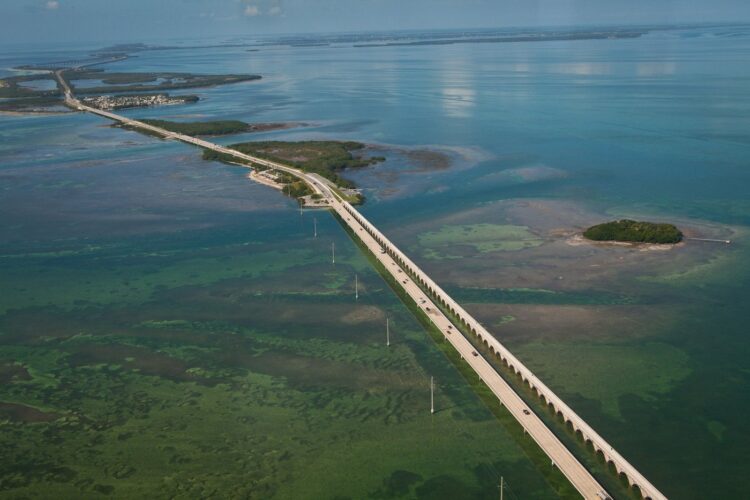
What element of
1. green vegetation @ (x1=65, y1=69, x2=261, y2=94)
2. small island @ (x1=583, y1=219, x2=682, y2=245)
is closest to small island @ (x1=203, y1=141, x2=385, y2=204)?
small island @ (x1=583, y1=219, x2=682, y2=245)

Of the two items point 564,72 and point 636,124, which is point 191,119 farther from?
point 564,72

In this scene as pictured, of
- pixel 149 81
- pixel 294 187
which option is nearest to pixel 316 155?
pixel 294 187

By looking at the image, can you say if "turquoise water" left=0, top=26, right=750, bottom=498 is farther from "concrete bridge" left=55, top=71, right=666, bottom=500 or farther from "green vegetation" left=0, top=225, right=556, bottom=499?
"green vegetation" left=0, top=225, right=556, bottom=499


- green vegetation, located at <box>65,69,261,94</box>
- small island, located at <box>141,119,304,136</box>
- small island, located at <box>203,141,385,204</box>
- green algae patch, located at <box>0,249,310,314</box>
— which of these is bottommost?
green algae patch, located at <box>0,249,310,314</box>

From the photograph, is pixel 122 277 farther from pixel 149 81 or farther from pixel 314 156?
pixel 149 81

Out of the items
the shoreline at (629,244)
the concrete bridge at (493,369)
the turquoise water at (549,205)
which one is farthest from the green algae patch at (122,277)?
the shoreline at (629,244)

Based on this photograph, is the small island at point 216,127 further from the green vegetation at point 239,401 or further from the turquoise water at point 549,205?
the green vegetation at point 239,401
